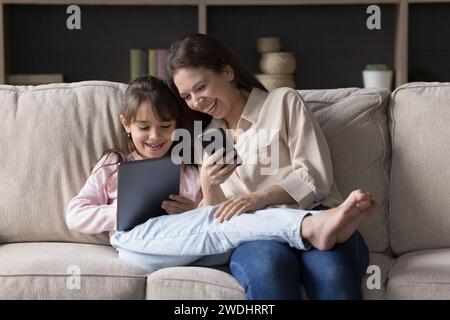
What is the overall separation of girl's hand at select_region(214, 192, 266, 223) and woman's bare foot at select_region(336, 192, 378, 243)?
0.24 meters

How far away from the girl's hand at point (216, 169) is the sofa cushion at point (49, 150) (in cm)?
38

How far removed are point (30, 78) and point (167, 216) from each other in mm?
2194

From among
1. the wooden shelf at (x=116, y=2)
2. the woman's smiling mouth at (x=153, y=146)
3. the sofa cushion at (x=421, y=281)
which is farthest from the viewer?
the wooden shelf at (x=116, y=2)

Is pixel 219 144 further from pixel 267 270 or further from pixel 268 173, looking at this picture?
pixel 267 270

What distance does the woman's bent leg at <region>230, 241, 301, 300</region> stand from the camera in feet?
5.65

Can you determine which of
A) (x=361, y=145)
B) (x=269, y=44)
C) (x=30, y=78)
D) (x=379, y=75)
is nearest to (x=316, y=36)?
(x=269, y=44)

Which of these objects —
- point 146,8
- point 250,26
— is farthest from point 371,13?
point 146,8

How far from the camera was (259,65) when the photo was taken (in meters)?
4.12

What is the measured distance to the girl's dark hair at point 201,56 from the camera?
2.17 metres

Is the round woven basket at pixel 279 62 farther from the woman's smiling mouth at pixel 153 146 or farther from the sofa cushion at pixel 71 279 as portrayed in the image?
the sofa cushion at pixel 71 279

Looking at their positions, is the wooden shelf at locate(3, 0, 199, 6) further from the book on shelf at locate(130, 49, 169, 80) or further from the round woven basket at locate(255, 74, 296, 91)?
the round woven basket at locate(255, 74, 296, 91)

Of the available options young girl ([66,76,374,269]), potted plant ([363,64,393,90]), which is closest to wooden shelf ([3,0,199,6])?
potted plant ([363,64,393,90])

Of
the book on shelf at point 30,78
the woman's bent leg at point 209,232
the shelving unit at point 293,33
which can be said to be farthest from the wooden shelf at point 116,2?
the woman's bent leg at point 209,232
